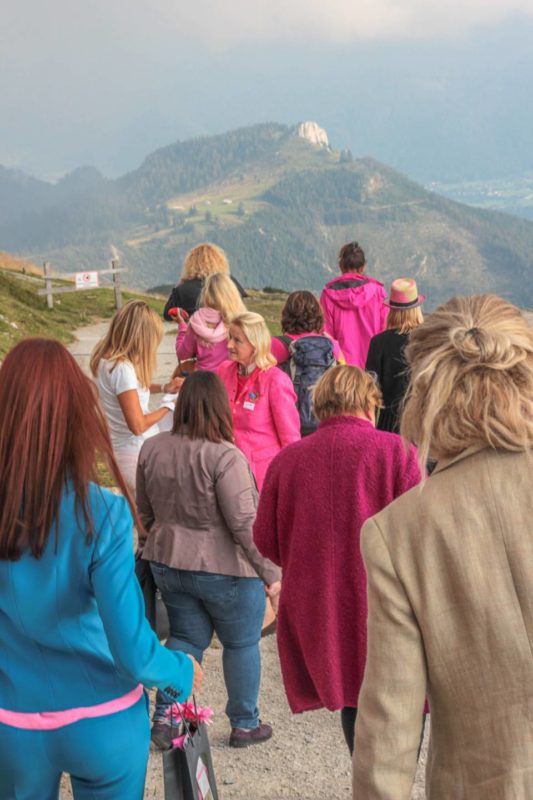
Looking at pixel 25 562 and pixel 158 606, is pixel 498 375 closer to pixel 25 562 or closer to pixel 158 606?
pixel 25 562

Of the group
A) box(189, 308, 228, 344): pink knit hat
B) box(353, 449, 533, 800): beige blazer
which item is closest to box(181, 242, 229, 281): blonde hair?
box(189, 308, 228, 344): pink knit hat

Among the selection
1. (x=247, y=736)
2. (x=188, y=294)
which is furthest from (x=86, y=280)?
(x=247, y=736)

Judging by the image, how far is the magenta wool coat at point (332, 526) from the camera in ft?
11.4

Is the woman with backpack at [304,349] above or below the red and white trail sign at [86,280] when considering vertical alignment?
above

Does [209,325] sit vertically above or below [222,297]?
below

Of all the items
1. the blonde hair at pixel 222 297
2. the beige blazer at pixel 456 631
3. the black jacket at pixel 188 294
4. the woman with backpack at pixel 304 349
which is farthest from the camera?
the black jacket at pixel 188 294

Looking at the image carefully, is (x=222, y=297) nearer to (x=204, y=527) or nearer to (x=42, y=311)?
(x=204, y=527)

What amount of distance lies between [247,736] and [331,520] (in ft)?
5.68

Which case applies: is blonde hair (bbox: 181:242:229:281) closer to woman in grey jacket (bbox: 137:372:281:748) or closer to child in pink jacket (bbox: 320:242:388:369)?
child in pink jacket (bbox: 320:242:388:369)

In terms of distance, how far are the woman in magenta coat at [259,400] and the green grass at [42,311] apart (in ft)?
36.3

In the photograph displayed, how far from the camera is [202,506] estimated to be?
169 inches

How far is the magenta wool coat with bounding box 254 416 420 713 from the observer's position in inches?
137

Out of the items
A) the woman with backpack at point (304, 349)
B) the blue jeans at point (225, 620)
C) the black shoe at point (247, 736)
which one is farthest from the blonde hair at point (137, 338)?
the black shoe at point (247, 736)

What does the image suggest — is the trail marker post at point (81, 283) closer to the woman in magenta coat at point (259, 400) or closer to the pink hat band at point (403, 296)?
the pink hat band at point (403, 296)
